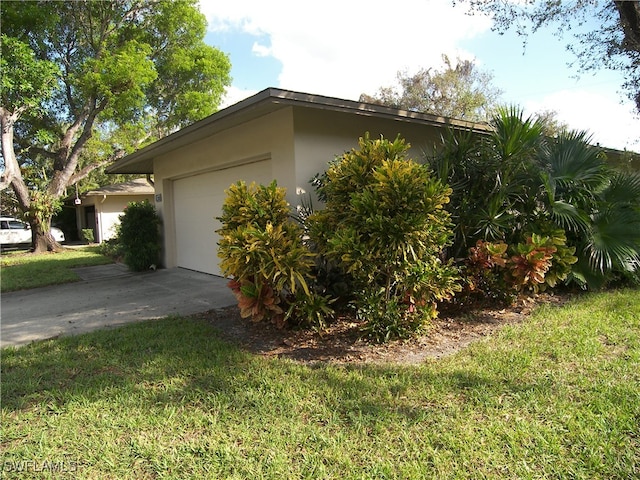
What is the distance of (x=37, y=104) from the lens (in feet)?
37.6

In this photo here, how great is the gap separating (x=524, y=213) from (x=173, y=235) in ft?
28.0

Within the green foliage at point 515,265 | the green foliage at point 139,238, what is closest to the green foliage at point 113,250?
the green foliage at point 139,238

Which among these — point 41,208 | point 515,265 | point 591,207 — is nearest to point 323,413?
point 515,265

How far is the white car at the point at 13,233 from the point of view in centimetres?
1912

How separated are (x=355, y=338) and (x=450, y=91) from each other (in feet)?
86.5

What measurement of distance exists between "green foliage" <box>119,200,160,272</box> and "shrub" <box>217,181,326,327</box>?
6330 millimetres

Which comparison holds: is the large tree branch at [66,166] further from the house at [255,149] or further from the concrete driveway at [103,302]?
the concrete driveway at [103,302]

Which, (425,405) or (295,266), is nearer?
(425,405)

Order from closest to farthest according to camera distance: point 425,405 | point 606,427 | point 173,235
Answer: point 606,427, point 425,405, point 173,235

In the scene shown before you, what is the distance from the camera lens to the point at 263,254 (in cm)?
436

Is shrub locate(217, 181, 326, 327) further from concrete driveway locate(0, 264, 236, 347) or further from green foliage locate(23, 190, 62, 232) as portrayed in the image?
green foliage locate(23, 190, 62, 232)

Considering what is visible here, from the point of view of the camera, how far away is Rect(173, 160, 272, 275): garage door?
324 inches

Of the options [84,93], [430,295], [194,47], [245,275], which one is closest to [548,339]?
A: [430,295]

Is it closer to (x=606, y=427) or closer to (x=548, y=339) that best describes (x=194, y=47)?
(x=548, y=339)
